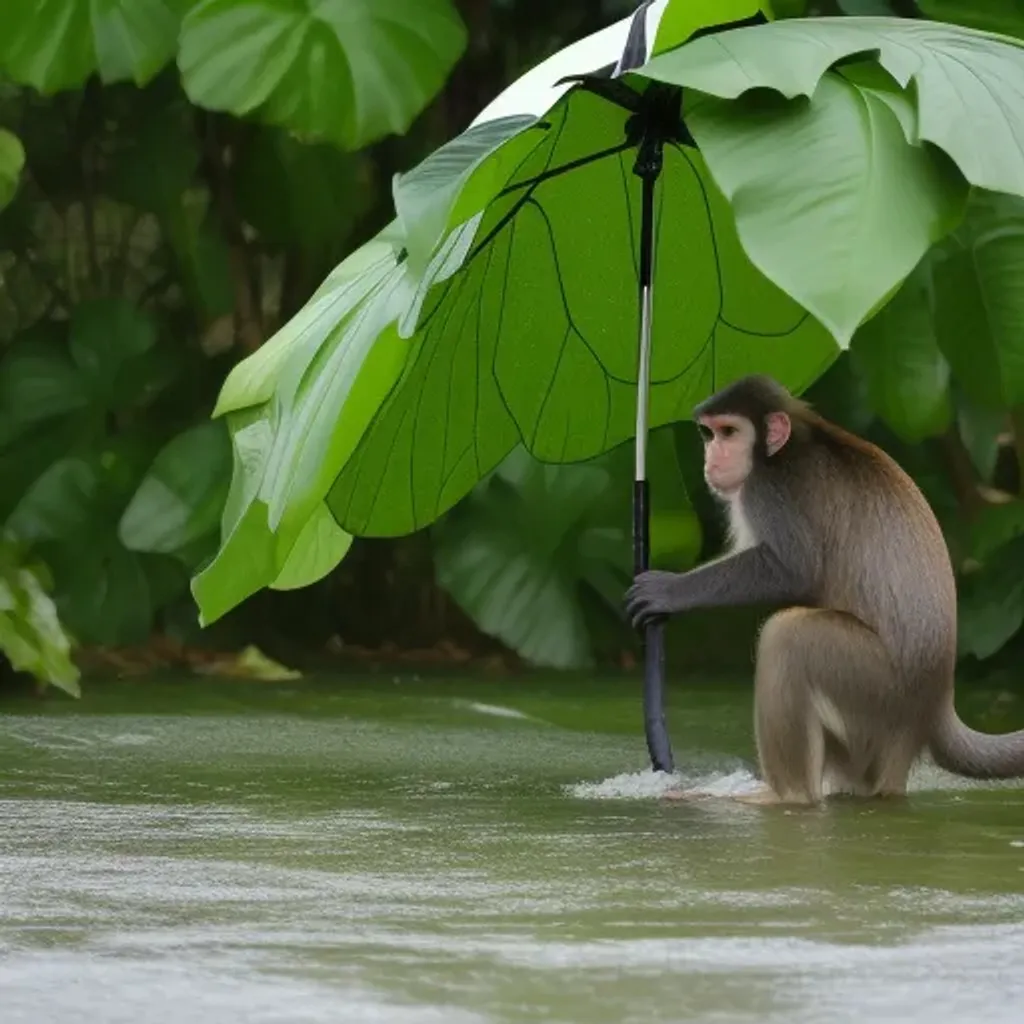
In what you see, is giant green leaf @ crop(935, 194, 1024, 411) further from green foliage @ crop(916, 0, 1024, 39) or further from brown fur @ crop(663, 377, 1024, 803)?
brown fur @ crop(663, 377, 1024, 803)

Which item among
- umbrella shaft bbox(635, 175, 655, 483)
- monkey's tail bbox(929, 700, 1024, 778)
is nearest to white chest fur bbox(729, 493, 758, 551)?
umbrella shaft bbox(635, 175, 655, 483)

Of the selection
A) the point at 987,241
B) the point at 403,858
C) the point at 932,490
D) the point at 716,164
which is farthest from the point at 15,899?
the point at 932,490

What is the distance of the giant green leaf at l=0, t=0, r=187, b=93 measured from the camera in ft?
20.6

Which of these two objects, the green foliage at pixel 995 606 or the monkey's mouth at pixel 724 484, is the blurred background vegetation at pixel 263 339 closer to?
the green foliage at pixel 995 606

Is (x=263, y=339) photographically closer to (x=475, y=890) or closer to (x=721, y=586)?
(x=721, y=586)

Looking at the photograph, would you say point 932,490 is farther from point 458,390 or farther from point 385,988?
point 385,988

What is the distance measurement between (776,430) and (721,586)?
0.27 meters

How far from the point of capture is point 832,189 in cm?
284

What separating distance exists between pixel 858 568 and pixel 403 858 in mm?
1031

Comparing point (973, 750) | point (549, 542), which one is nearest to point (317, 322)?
point (973, 750)

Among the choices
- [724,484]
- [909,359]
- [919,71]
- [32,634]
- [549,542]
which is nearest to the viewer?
[919,71]

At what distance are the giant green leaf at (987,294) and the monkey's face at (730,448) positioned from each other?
1.98 metres

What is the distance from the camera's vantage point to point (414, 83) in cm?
614

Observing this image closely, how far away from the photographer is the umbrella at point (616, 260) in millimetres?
2869
